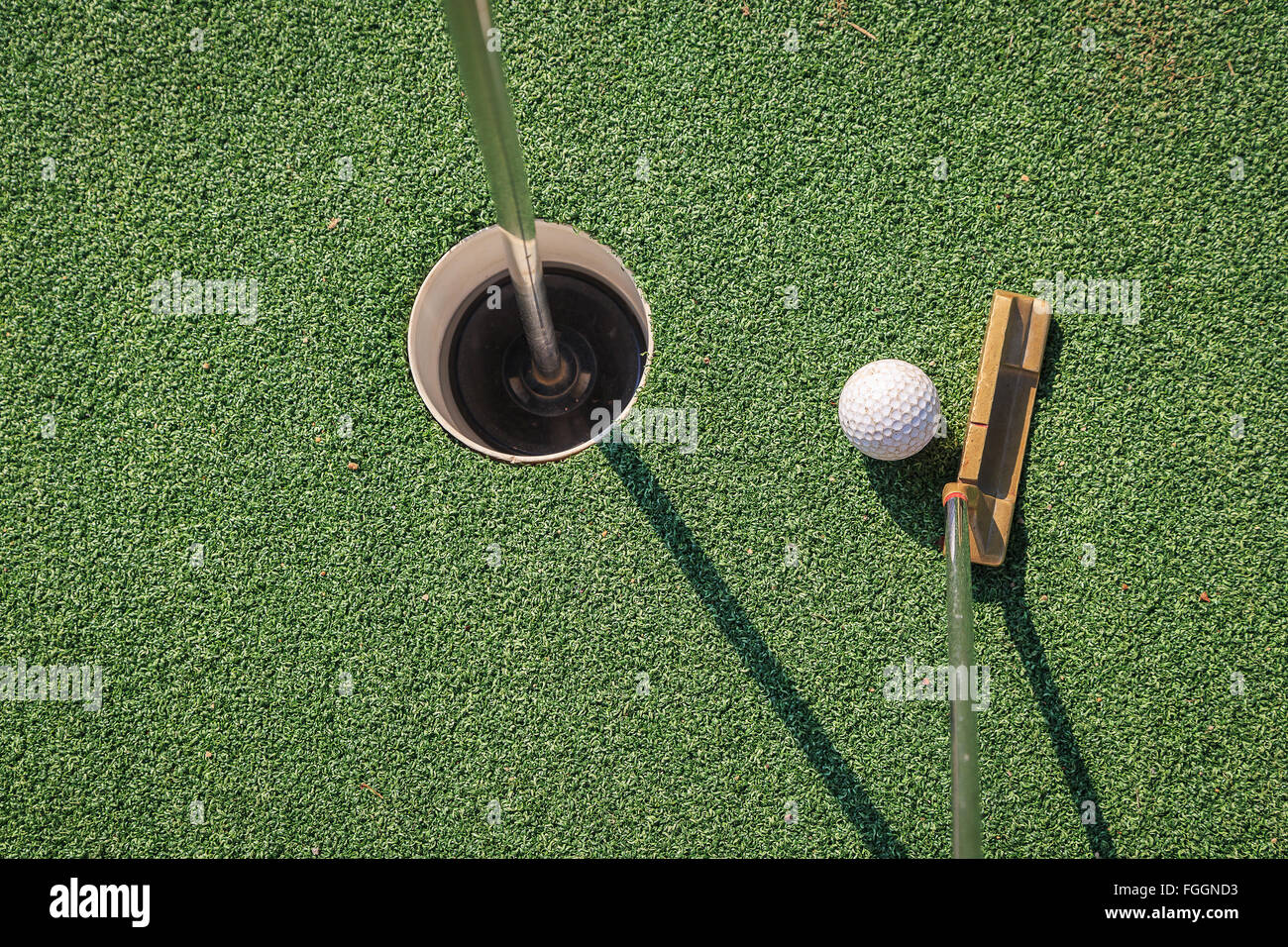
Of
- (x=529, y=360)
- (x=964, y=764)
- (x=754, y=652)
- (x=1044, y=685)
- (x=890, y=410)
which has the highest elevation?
(x=529, y=360)

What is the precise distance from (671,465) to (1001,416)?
1.20 metres

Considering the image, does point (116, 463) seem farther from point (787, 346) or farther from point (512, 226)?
point (787, 346)

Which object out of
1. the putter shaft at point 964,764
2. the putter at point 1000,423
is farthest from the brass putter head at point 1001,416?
the putter shaft at point 964,764

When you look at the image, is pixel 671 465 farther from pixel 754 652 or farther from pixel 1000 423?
pixel 1000 423

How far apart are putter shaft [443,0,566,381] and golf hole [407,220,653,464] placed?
0.77 m

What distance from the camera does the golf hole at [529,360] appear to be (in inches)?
145

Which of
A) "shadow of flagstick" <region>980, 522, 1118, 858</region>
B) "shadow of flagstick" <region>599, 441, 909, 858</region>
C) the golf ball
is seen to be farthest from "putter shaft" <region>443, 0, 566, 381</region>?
"shadow of flagstick" <region>980, 522, 1118, 858</region>

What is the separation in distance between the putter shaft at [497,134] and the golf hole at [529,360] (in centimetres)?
77

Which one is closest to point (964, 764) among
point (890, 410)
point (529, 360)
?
point (890, 410)

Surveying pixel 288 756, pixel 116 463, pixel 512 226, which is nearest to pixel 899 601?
pixel 512 226

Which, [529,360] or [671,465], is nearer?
[671,465]

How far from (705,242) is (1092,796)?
2.43m

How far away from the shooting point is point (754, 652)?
3.20 metres

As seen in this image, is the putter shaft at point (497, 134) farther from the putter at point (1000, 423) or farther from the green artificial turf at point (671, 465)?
the putter at point (1000, 423)
